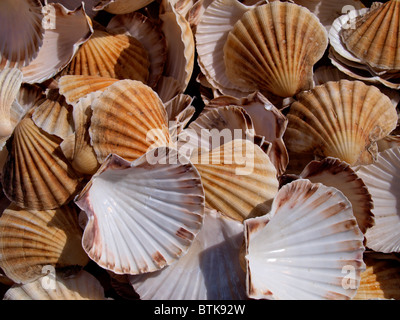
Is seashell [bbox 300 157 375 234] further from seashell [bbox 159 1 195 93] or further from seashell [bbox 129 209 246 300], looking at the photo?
seashell [bbox 159 1 195 93]

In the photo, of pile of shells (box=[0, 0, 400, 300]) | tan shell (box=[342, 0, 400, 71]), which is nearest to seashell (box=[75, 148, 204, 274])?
pile of shells (box=[0, 0, 400, 300])

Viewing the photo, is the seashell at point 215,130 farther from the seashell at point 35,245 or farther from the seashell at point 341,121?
the seashell at point 35,245

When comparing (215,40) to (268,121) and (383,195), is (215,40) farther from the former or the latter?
(383,195)

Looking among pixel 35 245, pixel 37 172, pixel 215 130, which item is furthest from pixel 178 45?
pixel 35 245

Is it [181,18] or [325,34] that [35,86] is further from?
[325,34]

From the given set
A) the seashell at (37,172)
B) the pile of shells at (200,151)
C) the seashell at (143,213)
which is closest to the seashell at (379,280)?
the pile of shells at (200,151)
